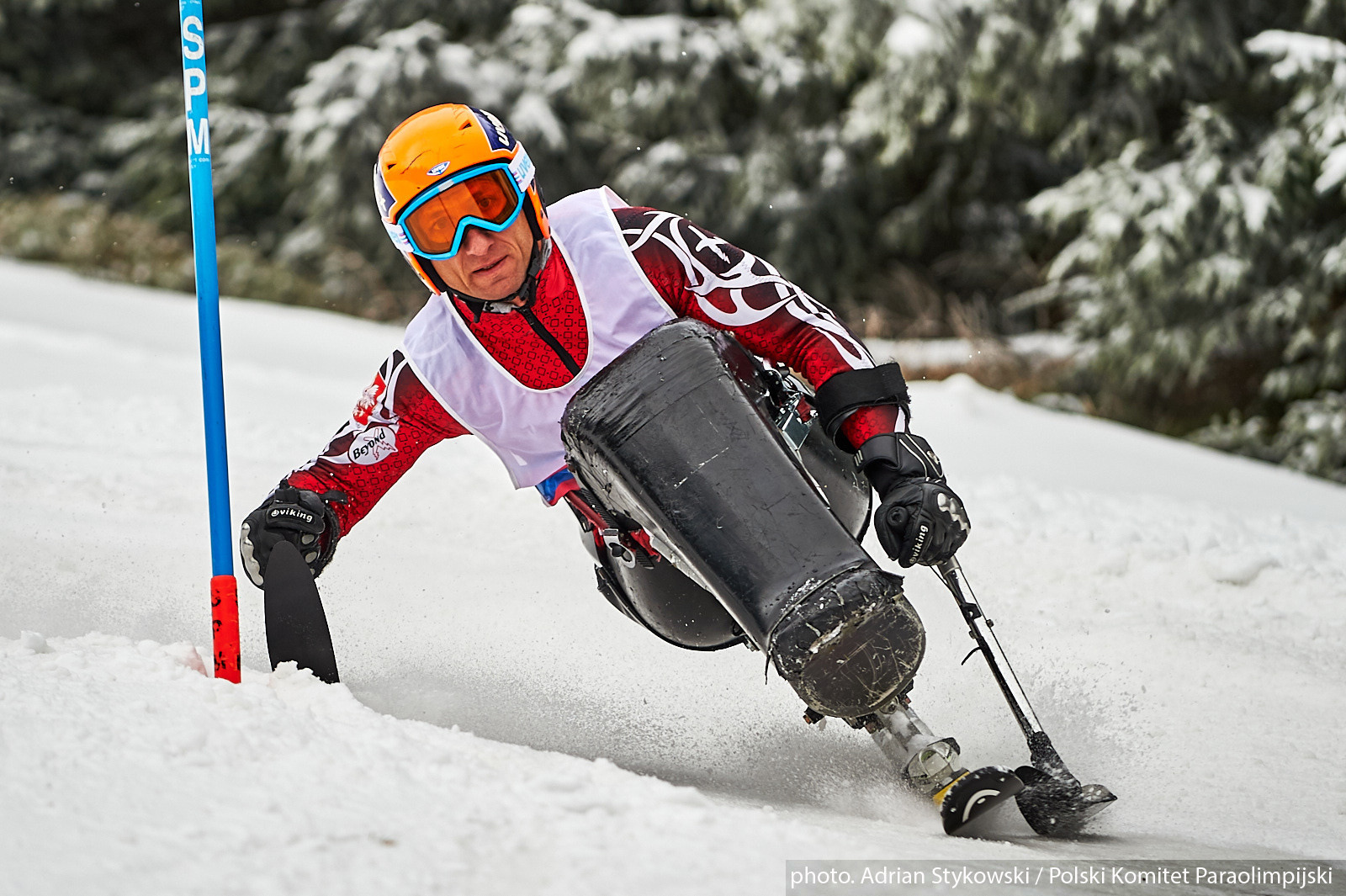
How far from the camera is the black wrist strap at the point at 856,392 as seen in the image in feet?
7.90

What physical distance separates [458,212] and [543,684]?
1.31 m

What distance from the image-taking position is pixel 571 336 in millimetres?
2484

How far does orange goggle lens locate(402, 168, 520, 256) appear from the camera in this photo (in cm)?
236

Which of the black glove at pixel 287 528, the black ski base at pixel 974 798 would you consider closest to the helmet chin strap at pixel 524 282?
the black glove at pixel 287 528

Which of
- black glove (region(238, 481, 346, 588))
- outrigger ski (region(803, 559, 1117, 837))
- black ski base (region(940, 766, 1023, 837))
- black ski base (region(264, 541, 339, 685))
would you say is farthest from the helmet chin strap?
black ski base (region(940, 766, 1023, 837))

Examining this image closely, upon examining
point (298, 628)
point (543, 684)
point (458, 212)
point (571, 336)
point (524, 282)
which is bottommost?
point (543, 684)

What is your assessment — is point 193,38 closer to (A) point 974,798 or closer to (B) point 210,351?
(B) point 210,351

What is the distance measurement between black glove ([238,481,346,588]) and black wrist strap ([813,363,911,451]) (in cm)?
109

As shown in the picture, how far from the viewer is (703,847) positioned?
159cm

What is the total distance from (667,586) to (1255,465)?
4978 millimetres

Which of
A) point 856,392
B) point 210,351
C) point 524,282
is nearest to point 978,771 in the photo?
point 856,392

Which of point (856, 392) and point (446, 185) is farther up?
point (446, 185)

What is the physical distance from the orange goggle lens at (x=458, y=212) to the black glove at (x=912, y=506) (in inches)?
34.6

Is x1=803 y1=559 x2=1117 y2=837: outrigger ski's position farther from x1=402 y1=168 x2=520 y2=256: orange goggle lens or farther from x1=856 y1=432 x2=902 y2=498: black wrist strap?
x1=402 y1=168 x2=520 y2=256: orange goggle lens
